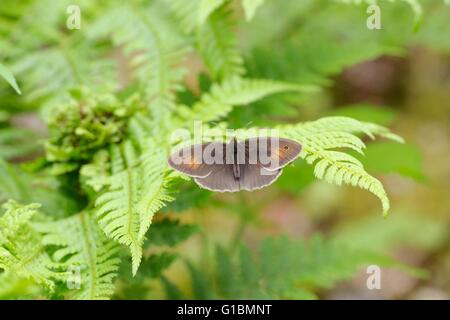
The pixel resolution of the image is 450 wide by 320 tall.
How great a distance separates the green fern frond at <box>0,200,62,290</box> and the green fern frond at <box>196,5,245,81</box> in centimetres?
97

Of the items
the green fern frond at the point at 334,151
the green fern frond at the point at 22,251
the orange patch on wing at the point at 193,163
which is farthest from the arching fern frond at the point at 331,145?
the green fern frond at the point at 22,251

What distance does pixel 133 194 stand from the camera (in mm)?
1772

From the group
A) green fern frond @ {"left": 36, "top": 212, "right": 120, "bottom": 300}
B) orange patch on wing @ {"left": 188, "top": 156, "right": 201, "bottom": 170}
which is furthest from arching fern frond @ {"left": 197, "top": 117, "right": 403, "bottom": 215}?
green fern frond @ {"left": 36, "top": 212, "right": 120, "bottom": 300}

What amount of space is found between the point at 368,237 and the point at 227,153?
9.76 feet

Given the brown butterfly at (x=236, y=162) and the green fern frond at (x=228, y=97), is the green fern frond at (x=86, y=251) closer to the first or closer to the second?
the brown butterfly at (x=236, y=162)

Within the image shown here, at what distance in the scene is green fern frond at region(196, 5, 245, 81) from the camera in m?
2.38

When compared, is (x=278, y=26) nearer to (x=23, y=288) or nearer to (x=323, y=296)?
(x=323, y=296)

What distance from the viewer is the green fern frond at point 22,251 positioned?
64.2 inches

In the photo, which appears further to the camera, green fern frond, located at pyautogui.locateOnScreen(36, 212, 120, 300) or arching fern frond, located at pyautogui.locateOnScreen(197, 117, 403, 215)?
green fern frond, located at pyautogui.locateOnScreen(36, 212, 120, 300)

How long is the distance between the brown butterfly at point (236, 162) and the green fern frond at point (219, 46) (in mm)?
702

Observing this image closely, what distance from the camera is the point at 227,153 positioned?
67.9 inches

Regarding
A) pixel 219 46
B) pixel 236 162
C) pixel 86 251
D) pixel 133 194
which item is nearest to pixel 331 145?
pixel 236 162

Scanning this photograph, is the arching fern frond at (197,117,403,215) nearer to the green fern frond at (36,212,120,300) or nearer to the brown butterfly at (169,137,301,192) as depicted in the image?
the brown butterfly at (169,137,301,192)
